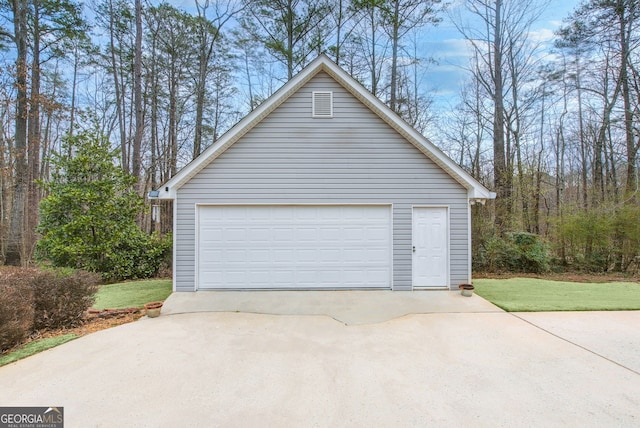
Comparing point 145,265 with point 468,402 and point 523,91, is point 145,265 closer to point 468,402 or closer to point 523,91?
point 468,402

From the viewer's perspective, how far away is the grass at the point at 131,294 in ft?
20.1

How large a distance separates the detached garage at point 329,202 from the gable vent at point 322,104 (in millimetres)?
24

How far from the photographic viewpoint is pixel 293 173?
272 inches

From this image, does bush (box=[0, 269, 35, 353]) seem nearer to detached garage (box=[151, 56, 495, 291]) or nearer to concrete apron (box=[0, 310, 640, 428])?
concrete apron (box=[0, 310, 640, 428])

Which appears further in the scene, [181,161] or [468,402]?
[181,161]

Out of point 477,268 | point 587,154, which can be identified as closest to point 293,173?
point 477,268

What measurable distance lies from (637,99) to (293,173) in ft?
46.0

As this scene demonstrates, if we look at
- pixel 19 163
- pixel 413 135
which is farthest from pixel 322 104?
pixel 19 163

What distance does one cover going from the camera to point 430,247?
6.99 m

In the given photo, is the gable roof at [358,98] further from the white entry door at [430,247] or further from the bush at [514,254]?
the bush at [514,254]

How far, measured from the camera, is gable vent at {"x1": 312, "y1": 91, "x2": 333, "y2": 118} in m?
6.98

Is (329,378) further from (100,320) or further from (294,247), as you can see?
(100,320)

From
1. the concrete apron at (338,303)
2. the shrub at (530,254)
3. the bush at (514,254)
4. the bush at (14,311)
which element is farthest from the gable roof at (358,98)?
the shrub at (530,254)

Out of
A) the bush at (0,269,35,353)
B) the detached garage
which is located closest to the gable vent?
the detached garage
